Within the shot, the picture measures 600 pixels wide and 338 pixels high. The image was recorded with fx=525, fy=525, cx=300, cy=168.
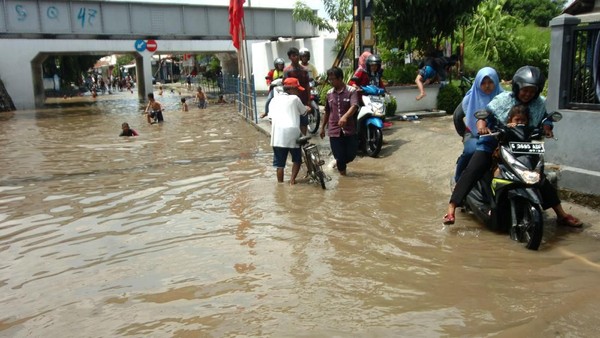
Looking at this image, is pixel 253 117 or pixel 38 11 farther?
pixel 38 11

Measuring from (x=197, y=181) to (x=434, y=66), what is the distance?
750 cm

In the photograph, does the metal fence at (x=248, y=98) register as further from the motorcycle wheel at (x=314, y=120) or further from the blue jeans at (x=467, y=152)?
the blue jeans at (x=467, y=152)

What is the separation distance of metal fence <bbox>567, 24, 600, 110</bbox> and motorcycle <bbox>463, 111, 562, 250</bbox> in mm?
1296

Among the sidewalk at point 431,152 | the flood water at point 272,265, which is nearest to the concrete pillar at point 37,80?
the sidewalk at point 431,152

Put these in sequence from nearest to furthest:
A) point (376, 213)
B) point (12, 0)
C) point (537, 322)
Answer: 1. point (537, 322)
2. point (376, 213)
3. point (12, 0)

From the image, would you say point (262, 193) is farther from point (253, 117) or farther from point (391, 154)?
point (253, 117)

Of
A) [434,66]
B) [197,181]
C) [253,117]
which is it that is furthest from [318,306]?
[253,117]

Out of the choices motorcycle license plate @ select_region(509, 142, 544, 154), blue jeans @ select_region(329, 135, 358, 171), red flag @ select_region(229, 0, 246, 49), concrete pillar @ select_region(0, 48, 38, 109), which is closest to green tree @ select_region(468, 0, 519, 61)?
red flag @ select_region(229, 0, 246, 49)

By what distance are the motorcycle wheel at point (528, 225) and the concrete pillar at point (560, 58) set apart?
6.15ft

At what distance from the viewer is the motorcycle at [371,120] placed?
29.3ft

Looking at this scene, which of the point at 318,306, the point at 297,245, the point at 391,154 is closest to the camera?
the point at 318,306

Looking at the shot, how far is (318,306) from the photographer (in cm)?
365

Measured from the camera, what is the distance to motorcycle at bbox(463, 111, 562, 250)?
4.46m

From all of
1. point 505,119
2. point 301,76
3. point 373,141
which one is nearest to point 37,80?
point 301,76
